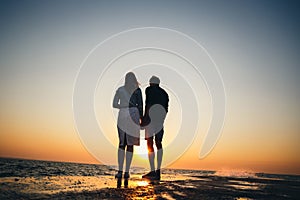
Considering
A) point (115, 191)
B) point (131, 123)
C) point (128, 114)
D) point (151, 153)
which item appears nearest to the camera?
point (115, 191)

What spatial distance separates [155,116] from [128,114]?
1.24m

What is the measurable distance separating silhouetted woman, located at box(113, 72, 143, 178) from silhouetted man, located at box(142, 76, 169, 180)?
694mm

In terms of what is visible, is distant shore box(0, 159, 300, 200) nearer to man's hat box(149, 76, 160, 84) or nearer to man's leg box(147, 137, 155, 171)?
man's leg box(147, 137, 155, 171)

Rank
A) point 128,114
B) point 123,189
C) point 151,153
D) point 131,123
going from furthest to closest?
point 151,153, point 131,123, point 128,114, point 123,189

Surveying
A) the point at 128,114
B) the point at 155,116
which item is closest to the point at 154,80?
the point at 155,116

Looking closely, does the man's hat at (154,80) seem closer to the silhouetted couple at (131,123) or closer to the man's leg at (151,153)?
the silhouetted couple at (131,123)

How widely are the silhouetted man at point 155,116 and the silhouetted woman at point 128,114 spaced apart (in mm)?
694

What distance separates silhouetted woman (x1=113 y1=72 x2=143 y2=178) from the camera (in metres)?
7.95

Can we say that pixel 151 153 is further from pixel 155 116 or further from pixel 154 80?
pixel 154 80

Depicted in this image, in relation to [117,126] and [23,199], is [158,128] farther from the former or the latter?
[23,199]

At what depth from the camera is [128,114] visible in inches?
313

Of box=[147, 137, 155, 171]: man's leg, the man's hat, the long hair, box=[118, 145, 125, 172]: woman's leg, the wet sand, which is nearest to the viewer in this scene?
the wet sand

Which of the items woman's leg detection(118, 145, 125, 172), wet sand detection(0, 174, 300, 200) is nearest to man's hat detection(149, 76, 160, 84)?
woman's leg detection(118, 145, 125, 172)

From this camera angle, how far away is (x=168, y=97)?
9.26m
